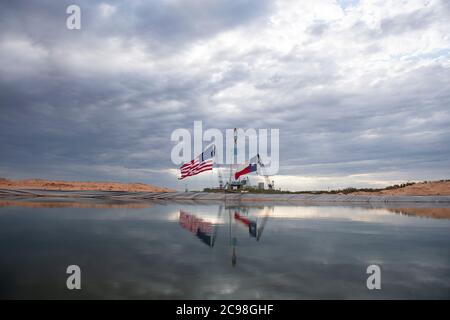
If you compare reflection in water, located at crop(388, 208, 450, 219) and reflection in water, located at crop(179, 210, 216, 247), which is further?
reflection in water, located at crop(388, 208, 450, 219)

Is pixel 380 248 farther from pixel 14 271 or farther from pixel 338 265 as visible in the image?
pixel 14 271

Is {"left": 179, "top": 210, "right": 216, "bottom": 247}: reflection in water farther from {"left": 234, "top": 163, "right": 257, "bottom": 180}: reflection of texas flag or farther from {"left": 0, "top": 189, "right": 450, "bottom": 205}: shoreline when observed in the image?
{"left": 234, "top": 163, "right": 257, "bottom": 180}: reflection of texas flag

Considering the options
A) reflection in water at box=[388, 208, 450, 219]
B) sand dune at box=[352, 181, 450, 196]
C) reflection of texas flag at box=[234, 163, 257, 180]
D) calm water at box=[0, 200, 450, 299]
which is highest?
reflection of texas flag at box=[234, 163, 257, 180]

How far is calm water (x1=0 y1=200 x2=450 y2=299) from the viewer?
235 inches

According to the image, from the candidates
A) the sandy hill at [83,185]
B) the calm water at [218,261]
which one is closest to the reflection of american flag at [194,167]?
the calm water at [218,261]

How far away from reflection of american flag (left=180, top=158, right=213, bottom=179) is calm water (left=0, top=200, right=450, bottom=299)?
2335cm

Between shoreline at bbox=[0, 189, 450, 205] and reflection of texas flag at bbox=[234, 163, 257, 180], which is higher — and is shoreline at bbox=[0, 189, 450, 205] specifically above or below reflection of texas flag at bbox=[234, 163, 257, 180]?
below

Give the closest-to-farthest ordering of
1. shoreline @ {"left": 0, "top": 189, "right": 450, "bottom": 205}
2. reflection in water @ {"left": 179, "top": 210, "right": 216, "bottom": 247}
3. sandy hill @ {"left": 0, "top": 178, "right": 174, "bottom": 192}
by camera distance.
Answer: reflection in water @ {"left": 179, "top": 210, "right": 216, "bottom": 247}
shoreline @ {"left": 0, "top": 189, "right": 450, "bottom": 205}
sandy hill @ {"left": 0, "top": 178, "right": 174, "bottom": 192}

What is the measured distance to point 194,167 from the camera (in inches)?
1518

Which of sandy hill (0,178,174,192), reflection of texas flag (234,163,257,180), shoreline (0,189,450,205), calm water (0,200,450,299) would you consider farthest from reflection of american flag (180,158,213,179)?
sandy hill (0,178,174,192)

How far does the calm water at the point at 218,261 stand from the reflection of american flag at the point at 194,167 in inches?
919

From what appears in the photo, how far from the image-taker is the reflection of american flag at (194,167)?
121 ft

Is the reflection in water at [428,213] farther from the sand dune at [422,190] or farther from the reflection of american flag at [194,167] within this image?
the sand dune at [422,190]

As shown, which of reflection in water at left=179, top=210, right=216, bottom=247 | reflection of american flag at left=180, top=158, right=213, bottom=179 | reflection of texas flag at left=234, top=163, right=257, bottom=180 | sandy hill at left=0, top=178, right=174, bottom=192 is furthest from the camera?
sandy hill at left=0, top=178, right=174, bottom=192
